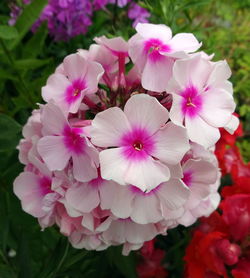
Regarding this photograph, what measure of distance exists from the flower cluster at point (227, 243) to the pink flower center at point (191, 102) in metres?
0.20

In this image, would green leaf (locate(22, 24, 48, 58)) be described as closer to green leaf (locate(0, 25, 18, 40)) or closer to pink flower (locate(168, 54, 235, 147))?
green leaf (locate(0, 25, 18, 40))

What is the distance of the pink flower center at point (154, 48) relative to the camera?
0.52m

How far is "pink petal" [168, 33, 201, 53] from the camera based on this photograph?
530mm

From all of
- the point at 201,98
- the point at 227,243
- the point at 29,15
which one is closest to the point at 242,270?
the point at 227,243

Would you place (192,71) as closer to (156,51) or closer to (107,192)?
(156,51)

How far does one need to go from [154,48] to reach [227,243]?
0.30 meters

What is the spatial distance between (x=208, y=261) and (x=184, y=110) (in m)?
0.27

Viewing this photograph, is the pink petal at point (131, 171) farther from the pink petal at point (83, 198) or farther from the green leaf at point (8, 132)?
the green leaf at point (8, 132)

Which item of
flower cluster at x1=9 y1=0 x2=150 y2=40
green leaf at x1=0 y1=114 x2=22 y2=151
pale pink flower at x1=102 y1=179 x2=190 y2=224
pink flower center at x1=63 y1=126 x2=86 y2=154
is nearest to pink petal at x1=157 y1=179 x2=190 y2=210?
pale pink flower at x1=102 y1=179 x2=190 y2=224

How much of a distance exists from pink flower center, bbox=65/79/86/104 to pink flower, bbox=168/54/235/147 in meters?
0.11

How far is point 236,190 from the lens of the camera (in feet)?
2.32

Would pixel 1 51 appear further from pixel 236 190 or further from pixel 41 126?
pixel 236 190

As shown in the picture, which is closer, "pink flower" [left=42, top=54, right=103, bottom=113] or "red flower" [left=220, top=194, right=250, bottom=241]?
"pink flower" [left=42, top=54, right=103, bottom=113]

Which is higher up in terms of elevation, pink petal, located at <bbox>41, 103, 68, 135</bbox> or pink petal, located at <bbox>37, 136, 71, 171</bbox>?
pink petal, located at <bbox>41, 103, 68, 135</bbox>
